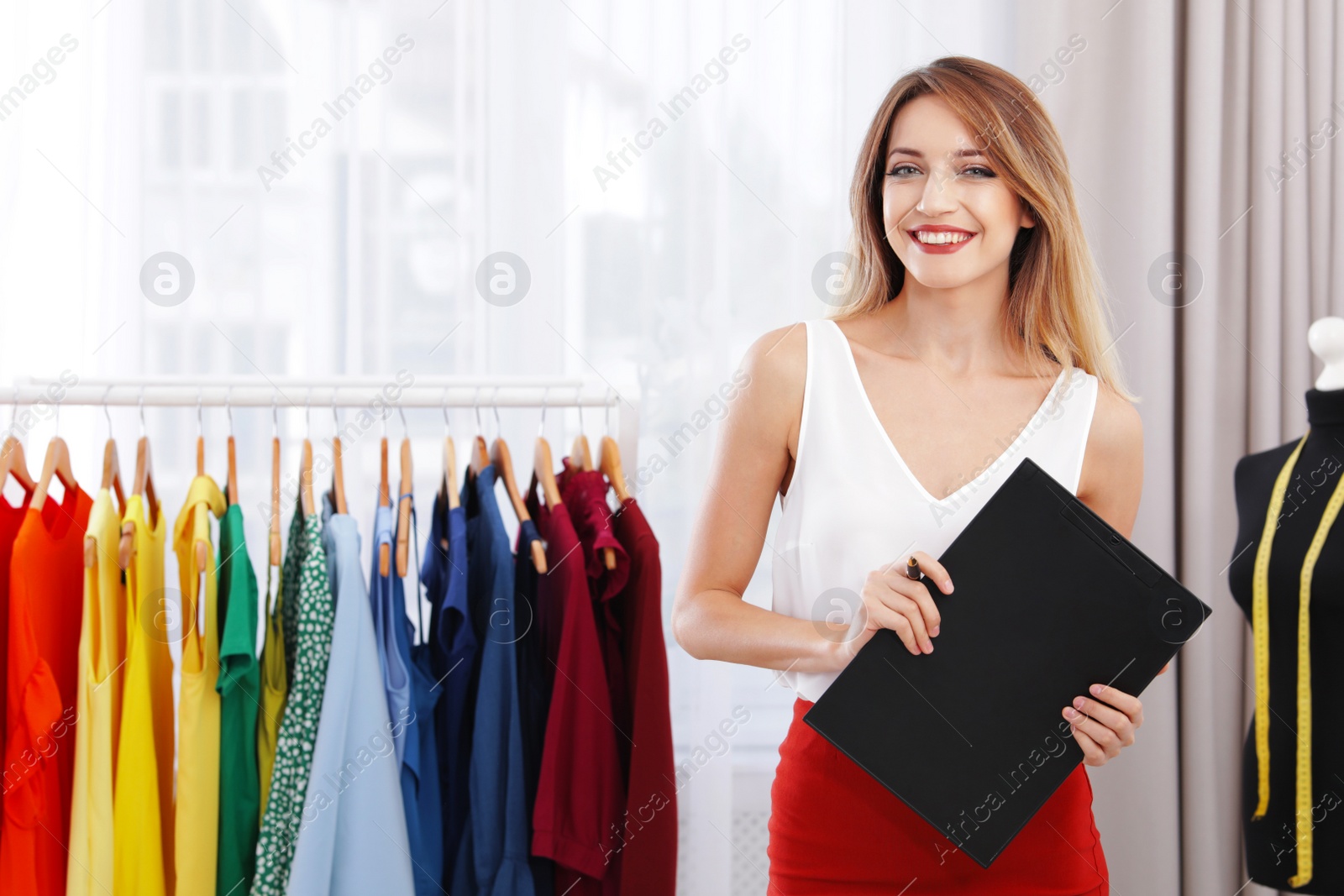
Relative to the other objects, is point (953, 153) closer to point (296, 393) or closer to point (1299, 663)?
point (1299, 663)

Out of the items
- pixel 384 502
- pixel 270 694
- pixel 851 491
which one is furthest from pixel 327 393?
pixel 851 491

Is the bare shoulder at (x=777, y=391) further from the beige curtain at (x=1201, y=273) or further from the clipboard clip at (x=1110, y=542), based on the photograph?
the beige curtain at (x=1201, y=273)

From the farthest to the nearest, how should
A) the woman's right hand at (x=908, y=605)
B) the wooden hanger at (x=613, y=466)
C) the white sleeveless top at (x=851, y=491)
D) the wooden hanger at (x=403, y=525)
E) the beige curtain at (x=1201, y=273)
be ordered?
the beige curtain at (x=1201, y=273), the wooden hanger at (x=613, y=466), the wooden hanger at (x=403, y=525), the white sleeveless top at (x=851, y=491), the woman's right hand at (x=908, y=605)

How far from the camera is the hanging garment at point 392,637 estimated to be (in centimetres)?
124

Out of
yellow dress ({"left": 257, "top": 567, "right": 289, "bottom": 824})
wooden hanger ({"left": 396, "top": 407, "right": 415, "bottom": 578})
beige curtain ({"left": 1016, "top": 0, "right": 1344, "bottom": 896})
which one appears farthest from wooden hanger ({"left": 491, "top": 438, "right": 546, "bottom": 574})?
beige curtain ({"left": 1016, "top": 0, "right": 1344, "bottom": 896})

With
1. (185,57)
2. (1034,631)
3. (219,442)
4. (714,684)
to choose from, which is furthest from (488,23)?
(1034,631)

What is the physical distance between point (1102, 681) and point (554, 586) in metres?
0.65

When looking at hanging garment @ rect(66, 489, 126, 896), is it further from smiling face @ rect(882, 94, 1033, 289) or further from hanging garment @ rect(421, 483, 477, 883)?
smiling face @ rect(882, 94, 1033, 289)

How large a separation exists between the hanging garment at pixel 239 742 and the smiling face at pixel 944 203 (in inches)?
34.1

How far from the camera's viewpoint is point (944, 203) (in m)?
1.05

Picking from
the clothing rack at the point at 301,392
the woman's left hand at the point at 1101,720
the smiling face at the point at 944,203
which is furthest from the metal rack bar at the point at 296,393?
the woman's left hand at the point at 1101,720

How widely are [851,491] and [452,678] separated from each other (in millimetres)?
563

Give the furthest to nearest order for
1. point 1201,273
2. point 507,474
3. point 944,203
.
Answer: point 1201,273, point 507,474, point 944,203

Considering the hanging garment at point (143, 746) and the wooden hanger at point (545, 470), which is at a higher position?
the wooden hanger at point (545, 470)
